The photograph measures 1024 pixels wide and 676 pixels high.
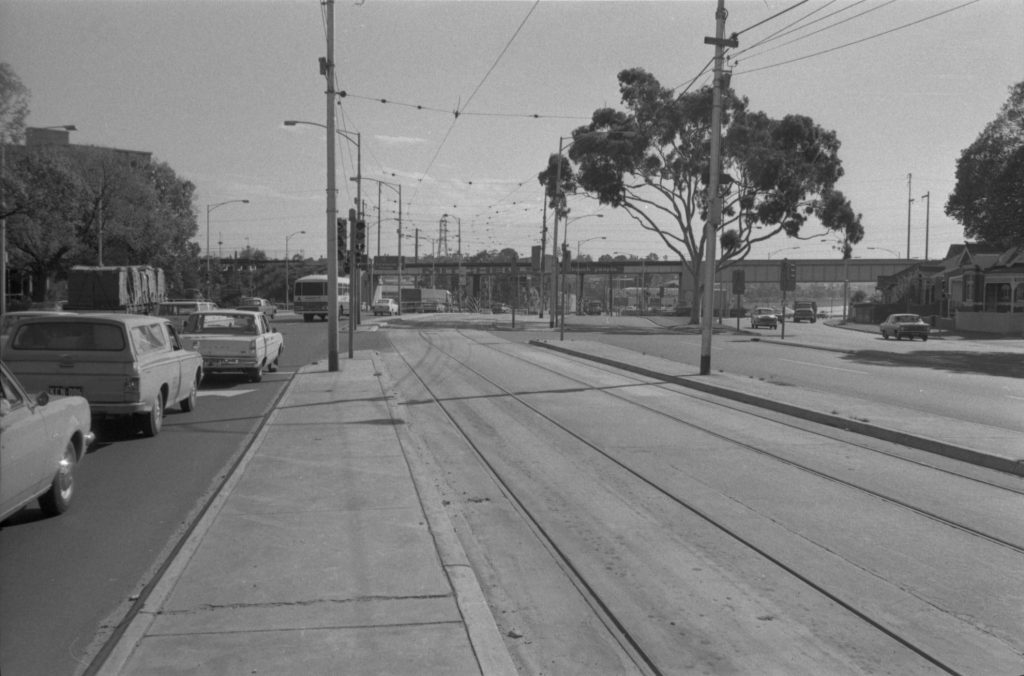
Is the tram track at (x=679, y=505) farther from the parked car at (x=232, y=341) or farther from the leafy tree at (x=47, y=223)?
the leafy tree at (x=47, y=223)

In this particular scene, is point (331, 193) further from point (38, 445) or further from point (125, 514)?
point (38, 445)

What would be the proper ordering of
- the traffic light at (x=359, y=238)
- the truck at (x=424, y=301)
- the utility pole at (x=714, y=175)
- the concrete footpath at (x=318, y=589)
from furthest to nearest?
the truck at (x=424, y=301) < the traffic light at (x=359, y=238) < the utility pole at (x=714, y=175) < the concrete footpath at (x=318, y=589)

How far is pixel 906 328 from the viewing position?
154 ft

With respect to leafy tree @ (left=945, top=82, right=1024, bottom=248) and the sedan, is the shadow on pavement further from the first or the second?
the sedan

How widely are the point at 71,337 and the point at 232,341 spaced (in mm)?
7247

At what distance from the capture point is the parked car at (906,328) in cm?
4675

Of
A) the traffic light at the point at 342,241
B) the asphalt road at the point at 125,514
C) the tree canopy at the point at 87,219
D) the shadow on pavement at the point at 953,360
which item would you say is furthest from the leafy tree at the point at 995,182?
the tree canopy at the point at 87,219

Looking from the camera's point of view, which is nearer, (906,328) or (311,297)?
(906,328)

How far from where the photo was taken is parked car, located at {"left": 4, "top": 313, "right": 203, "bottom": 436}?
428 inches

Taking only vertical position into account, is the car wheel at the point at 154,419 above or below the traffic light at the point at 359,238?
below

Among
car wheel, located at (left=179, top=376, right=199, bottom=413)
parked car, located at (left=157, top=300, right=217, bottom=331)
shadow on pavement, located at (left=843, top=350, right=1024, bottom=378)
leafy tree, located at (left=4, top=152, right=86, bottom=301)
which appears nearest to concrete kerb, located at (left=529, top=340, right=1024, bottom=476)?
car wheel, located at (left=179, top=376, right=199, bottom=413)

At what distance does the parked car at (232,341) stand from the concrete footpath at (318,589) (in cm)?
940

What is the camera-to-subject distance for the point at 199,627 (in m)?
4.92

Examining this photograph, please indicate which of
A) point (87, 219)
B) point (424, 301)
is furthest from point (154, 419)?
point (424, 301)
